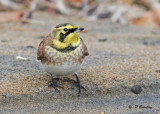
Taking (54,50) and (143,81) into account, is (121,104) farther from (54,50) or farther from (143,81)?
(54,50)

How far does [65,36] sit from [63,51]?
0.58 feet

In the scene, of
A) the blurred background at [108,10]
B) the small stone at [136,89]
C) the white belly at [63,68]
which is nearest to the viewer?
the white belly at [63,68]

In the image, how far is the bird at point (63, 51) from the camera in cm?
373

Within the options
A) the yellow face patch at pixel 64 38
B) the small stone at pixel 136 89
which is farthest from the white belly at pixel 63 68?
the small stone at pixel 136 89

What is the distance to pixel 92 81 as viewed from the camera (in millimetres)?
4156

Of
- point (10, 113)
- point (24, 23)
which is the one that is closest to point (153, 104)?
point (10, 113)

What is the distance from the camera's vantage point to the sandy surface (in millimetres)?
3744

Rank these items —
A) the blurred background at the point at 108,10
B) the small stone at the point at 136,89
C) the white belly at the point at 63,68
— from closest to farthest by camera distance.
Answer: the white belly at the point at 63,68 → the small stone at the point at 136,89 → the blurred background at the point at 108,10

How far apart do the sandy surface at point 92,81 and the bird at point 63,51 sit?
0.34 meters

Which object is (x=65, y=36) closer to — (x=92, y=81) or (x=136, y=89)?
(x=92, y=81)

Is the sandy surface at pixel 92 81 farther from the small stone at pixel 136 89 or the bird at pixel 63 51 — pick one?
the bird at pixel 63 51

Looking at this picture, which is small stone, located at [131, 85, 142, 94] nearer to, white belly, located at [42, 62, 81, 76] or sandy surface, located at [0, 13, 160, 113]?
sandy surface, located at [0, 13, 160, 113]

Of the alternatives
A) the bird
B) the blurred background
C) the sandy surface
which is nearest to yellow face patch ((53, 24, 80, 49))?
the bird

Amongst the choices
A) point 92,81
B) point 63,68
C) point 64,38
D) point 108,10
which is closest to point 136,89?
point 92,81
